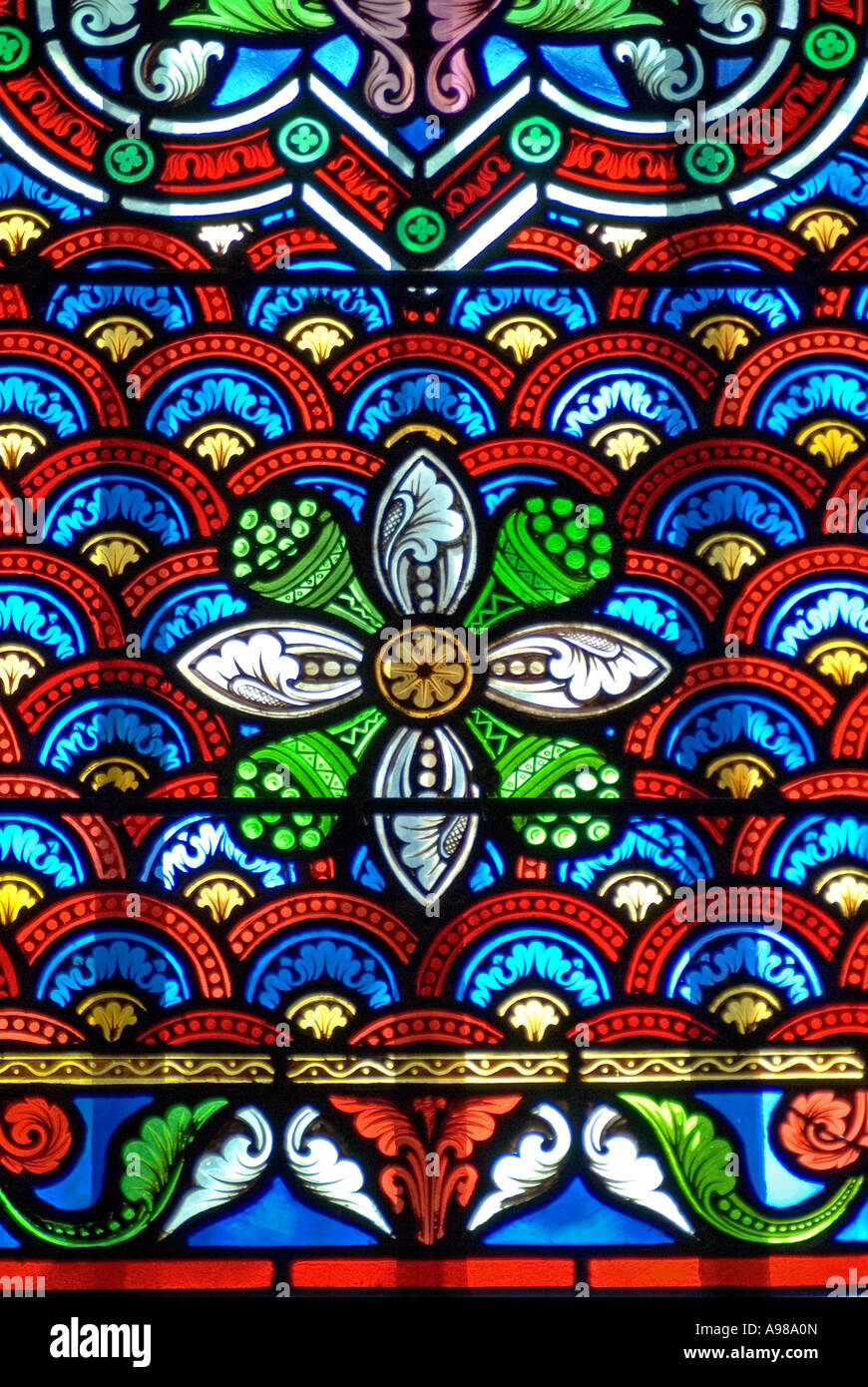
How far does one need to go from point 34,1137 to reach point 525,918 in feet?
3.57

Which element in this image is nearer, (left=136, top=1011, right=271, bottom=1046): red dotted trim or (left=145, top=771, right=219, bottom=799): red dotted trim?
(left=136, top=1011, right=271, bottom=1046): red dotted trim

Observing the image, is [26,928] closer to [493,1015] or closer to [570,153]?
[493,1015]

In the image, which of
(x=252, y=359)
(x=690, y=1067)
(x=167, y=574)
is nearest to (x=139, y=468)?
(x=167, y=574)

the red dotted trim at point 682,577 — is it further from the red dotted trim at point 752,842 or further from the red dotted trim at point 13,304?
the red dotted trim at point 13,304

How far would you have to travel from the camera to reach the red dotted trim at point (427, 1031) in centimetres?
503

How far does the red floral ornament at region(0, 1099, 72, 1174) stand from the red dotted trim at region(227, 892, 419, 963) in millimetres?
505

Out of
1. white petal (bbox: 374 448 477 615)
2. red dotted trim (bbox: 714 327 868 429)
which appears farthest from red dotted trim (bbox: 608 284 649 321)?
white petal (bbox: 374 448 477 615)

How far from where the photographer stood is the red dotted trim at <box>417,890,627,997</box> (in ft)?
16.6

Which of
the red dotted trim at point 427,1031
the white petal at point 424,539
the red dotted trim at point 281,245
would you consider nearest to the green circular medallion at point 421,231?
the red dotted trim at point 281,245

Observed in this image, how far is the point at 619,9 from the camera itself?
18.4ft

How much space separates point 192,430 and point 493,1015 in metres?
1.42

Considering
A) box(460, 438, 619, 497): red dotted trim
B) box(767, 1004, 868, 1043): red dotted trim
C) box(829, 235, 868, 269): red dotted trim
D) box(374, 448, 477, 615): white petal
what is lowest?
box(767, 1004, 868, 1043): red dotted trim

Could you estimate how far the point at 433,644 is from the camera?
17.3 ft

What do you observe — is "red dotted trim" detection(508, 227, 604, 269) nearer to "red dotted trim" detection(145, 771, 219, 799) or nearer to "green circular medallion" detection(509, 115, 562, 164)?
"green circular medallion" detection(509, 115, 562, 164)
